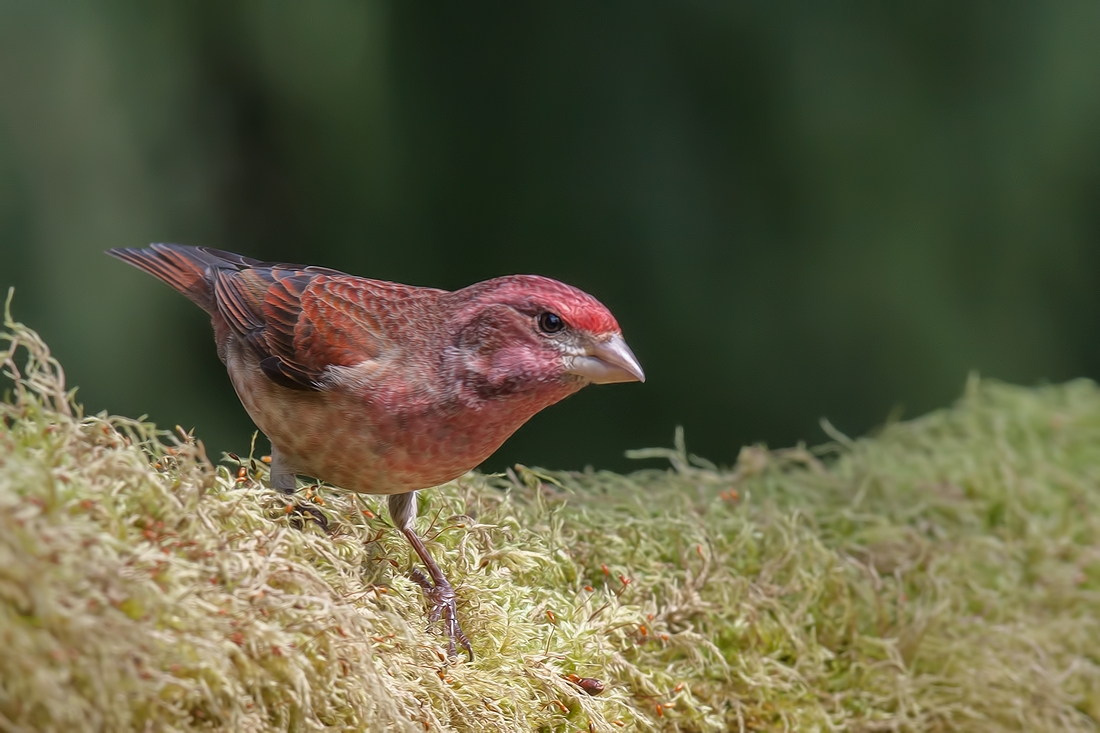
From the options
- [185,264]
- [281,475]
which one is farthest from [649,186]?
[281,475]

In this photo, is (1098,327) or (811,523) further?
(1098,327)

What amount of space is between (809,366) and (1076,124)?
5.50 feet

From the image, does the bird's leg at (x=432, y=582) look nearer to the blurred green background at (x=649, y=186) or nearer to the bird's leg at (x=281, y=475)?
the bird's leg at (x=281, y=475)

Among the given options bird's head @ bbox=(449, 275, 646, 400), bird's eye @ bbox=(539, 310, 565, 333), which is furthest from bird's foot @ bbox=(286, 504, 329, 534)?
bird's eye @ bbox=(539, 310, 565, 333)

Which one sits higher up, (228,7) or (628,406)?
(228,7)

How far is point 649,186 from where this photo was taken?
14.3 ft

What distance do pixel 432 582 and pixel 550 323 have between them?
0.61 m

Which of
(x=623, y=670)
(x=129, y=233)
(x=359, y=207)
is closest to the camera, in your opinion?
(x=623, y=670)

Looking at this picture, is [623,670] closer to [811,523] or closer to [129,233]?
[811,523]

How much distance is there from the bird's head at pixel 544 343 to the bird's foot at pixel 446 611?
429 millimetres

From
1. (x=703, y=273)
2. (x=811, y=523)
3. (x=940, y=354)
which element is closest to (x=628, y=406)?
(x=703, y=273)

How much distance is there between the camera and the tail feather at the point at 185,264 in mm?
2697

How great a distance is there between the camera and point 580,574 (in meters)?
2.45

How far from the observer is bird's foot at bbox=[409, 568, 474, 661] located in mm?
1982
